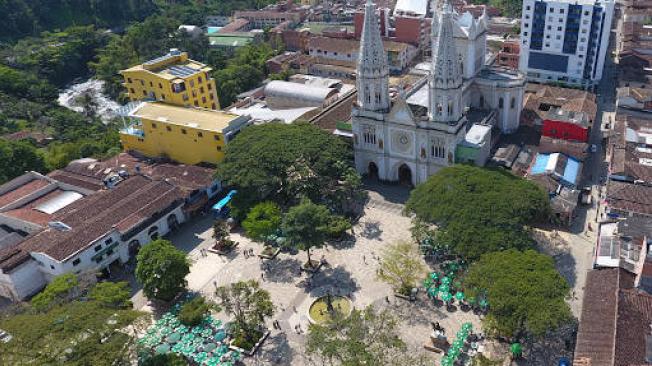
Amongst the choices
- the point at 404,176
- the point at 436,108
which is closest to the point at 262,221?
the point at 404,176

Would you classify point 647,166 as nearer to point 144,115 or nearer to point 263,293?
point 263,293

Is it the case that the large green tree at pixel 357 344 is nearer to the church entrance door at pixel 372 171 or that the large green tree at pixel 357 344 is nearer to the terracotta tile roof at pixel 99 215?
the terracotta tile roof at pixel 99 215

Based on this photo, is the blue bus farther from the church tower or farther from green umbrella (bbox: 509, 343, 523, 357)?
green umbrella (bbox: 509, 343, 523, 357)

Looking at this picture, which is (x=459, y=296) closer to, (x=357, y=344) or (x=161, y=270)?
(x=357, y=344)

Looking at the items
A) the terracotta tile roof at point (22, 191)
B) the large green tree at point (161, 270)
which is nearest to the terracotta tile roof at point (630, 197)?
the large green tree at point (161, 270)

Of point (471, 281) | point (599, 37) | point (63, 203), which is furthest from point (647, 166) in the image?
point (63, 203)

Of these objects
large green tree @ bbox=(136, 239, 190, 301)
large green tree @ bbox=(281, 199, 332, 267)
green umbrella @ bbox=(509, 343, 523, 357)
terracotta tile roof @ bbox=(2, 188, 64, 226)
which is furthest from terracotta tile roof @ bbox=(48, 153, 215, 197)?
green umbrella @ bbox=(509, 343, 523, 357)
